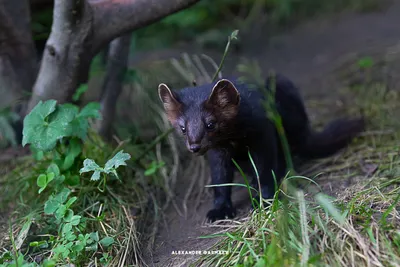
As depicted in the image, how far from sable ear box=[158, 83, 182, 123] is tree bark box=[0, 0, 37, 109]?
1.85 m

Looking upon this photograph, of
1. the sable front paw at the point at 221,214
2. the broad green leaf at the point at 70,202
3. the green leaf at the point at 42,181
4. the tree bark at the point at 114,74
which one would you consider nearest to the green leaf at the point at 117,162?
the broad green leaf at the point at 70,202

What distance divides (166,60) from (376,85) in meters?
2.49

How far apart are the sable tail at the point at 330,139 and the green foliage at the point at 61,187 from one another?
74.4 inches

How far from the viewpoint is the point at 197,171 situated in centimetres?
512

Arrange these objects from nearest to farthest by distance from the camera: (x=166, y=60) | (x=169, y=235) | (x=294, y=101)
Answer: (x=169, y=235) < (x=294, y=101) < (x=166, y=60)

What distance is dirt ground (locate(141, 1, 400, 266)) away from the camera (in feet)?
14.0

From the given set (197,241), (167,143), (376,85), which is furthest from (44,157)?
(376,85)

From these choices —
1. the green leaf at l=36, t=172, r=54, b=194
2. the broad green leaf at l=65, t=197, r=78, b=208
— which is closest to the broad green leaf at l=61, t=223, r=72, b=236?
the broad green leaf at l=65, t=197, r=78, b=208

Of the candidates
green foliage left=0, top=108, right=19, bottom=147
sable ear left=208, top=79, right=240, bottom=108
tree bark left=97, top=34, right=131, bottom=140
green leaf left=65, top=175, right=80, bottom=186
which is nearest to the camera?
sable ear left=208, top=79, right=240, bottom=108

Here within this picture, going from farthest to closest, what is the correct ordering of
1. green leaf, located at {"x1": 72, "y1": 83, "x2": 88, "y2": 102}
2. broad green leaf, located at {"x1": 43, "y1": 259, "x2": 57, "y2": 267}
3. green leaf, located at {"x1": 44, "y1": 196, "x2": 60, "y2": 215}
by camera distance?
green leaf, located at {"x1": 72, "y1": 83, "x2": 88, "y2": 102}
green leaf, located at {"x1": 44, "y1": 196, "x2": 60, "y2": 215}
broad green leaf, located at {"x1": 43, "y1": 259, "x2": 57, "y2": 267}

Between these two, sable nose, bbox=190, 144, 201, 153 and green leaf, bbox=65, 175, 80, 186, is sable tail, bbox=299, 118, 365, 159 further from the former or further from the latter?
green leaf, bbox=65, 175, 80, 186

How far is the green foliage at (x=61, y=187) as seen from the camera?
3.48m

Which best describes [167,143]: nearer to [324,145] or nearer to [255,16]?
[324,145]

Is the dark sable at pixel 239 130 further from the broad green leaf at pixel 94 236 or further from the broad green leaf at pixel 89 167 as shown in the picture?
the broad green leaf at pixel 94 236
